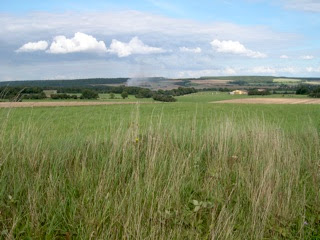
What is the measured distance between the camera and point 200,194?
15.9ft

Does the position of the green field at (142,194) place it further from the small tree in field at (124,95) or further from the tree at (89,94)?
the small tree in field at (124,95)

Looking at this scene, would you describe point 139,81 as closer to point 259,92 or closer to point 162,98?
point 162,98

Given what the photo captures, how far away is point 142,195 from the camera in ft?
13.9

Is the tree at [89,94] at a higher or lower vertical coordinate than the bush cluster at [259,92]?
higher

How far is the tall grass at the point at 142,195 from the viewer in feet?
12.4

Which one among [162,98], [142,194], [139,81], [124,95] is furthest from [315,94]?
[142,194]

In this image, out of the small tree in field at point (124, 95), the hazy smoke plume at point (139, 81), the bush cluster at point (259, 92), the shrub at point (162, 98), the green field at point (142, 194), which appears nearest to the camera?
the green field at point (142, 194)

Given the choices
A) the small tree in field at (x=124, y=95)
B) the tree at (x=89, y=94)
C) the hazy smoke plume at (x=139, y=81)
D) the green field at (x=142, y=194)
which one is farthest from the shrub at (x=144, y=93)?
the green field at (x=142, y=194)

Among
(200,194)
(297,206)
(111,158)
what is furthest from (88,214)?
(297,206)

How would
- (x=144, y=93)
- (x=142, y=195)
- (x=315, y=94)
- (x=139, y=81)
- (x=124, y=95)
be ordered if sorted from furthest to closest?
(x=315, y=94)
(x=144, y=93)
(x=124, y=95)
(x=139, y=81)
(x=142, y=195)

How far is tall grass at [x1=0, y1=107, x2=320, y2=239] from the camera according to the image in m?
3.79

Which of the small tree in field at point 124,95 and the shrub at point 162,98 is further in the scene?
the shrub at point 162,98

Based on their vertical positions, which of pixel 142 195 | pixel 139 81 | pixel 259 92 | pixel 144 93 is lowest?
pixel 259 92

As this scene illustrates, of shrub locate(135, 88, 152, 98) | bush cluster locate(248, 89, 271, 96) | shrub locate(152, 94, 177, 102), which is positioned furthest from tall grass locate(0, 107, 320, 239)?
bush cluster locate(248, 89, 271, 96)
